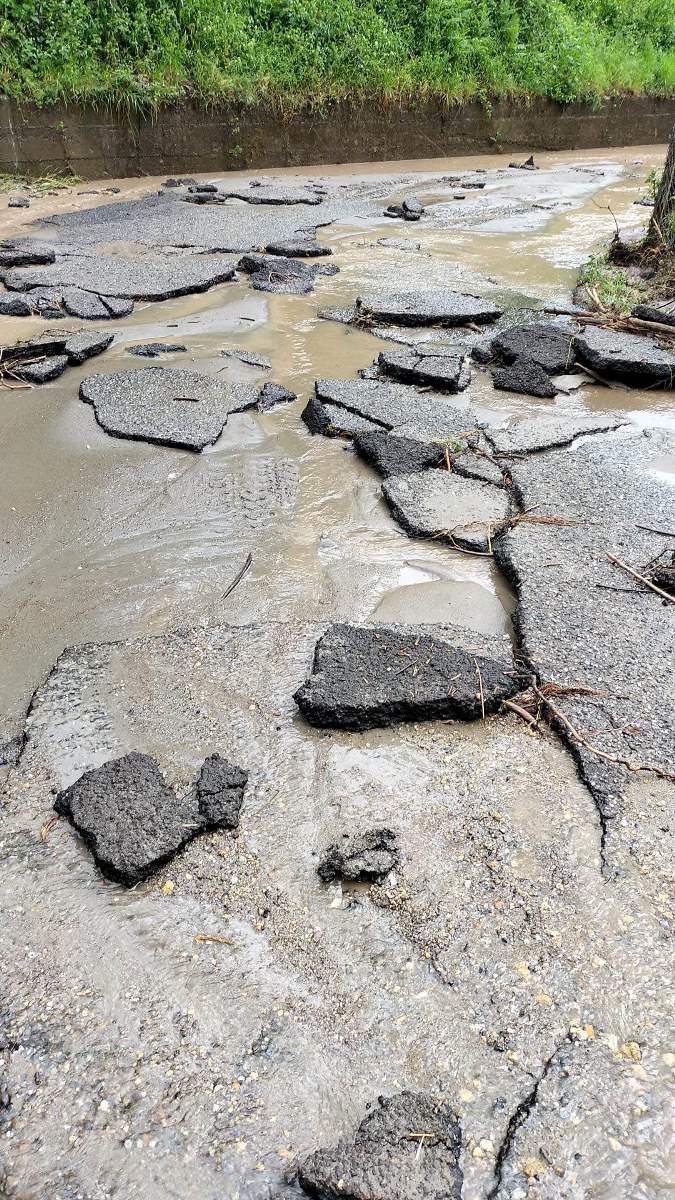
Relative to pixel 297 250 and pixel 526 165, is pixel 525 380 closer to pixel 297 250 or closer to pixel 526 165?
pixel 297 250

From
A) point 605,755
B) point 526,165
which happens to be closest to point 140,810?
point 605,755

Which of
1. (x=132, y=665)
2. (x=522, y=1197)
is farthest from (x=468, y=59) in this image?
(x=522, y=1197)

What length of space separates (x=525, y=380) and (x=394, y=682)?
2.88 meters

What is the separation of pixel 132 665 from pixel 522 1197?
1.71 meters

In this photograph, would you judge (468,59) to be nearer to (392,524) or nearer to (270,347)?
(270,347)

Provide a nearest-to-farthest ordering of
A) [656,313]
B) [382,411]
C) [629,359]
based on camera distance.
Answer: [382,411] < [629,359] < [656,313]

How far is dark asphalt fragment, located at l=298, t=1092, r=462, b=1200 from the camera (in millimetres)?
1346

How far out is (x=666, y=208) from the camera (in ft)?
21.6

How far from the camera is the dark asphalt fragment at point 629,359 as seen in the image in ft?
15.6

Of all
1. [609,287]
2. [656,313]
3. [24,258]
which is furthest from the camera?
[24,258]

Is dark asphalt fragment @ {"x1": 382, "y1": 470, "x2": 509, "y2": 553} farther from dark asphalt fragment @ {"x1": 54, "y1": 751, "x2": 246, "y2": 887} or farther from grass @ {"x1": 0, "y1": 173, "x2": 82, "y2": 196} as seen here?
grass @ {"x1": 0, "y1": 173, "x2": 82, "y2": 196}

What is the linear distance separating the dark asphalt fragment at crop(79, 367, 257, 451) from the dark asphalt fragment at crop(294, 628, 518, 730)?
1753mm

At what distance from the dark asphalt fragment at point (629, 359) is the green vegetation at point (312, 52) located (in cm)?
853

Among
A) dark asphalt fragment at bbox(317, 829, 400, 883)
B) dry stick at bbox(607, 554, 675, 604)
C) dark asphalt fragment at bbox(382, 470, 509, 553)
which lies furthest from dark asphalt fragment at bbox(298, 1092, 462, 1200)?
dark asphalt fragment at bbox(382, 470, 509, 553)
